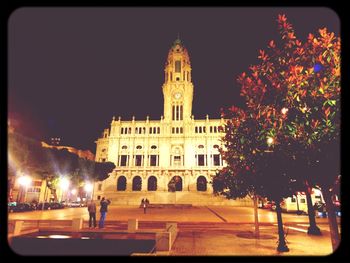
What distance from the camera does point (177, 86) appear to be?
67.0 metres

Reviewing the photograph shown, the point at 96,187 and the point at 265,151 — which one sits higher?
the point at 265,151

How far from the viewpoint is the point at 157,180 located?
58.1 m

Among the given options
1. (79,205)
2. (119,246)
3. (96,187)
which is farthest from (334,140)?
(96,187)

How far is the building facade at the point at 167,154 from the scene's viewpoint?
56281 mm

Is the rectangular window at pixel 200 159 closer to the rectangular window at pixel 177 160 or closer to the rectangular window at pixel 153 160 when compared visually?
the rectangular window at pixel 177 160

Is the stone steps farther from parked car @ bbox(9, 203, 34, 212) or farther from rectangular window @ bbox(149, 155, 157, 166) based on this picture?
parked car @ bbox(9, 203, 34, 212)

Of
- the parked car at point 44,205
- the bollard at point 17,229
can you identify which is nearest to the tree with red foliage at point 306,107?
the bollard at point 17,229

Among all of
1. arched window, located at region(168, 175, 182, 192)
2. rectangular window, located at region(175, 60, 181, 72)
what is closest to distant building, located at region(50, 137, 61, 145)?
arched window, located at region(168, 175, 182, 192)

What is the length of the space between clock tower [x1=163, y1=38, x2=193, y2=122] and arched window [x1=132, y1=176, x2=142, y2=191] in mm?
15538

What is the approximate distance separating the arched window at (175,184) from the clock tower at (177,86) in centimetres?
1448

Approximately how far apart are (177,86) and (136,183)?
86.9 feet
